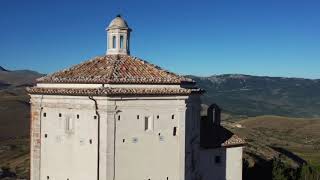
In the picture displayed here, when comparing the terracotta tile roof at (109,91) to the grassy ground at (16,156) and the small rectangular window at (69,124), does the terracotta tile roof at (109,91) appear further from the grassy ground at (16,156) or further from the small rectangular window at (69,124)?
the grassy ground at (16,156)

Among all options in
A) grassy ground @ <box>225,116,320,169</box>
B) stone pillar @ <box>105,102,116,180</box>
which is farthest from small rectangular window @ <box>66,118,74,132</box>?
grassy ground @ <box>225,116,320,169</box>

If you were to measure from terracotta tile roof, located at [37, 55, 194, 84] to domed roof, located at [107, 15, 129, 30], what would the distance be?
1.42 metres

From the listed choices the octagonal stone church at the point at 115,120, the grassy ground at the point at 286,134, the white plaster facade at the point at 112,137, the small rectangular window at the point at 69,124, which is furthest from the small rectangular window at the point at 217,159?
the grassy ground at the point at 286,134

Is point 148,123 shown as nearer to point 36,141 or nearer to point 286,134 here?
point 36,141

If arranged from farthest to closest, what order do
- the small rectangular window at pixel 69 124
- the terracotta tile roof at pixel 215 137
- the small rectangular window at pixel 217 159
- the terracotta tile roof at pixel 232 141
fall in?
1. the terracotta tile roof at pixel 232 141
2. the small rectangular window at pixel 217 159
3. the terracotta tile roof at pixel 215 137
4. the small rectangular window at pixel 69 124

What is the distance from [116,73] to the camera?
21812 millimetres

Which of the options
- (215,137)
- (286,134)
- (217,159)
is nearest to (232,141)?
(215,137)

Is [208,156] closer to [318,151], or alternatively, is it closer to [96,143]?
[96,143]

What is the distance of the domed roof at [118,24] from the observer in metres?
23.9

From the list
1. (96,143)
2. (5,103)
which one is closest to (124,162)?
(96,143)

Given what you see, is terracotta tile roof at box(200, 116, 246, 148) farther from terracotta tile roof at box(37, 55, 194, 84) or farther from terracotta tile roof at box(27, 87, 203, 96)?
terracotta tile roof at box(27, 87, 203, 96)

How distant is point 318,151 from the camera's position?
83562 mm

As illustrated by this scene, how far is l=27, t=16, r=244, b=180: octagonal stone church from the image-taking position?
21000 mm

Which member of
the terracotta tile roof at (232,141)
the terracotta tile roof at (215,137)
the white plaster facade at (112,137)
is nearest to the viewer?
the white plaster facade at (112,137)
